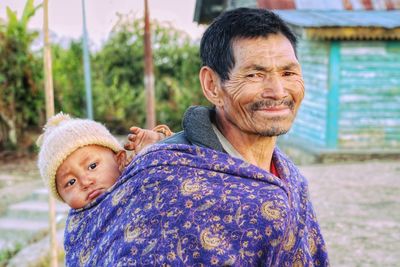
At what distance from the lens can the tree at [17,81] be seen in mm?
10234

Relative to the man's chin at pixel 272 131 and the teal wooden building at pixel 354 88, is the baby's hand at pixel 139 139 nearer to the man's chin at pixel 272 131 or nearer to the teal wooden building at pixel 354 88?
the man's chin at pixel 272 131

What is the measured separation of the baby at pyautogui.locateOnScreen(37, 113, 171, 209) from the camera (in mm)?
1866

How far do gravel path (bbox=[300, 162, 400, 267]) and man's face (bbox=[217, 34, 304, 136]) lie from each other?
3.53 metres

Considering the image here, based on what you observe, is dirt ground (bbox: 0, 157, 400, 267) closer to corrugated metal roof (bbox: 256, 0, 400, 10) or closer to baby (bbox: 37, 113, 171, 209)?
corrugated metal roof (bbox: 256, 0, 400, 10)

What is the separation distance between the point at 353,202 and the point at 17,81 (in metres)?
6.07

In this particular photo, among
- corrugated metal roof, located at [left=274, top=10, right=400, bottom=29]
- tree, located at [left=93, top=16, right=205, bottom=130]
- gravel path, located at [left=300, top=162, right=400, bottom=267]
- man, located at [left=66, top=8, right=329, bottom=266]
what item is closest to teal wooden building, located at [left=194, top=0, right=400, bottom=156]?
corrugated metal roof, located at [left=274, top=10, right=400, bottom=29]

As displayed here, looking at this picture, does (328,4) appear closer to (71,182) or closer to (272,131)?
(272,131)

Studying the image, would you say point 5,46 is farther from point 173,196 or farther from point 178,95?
point 173,196

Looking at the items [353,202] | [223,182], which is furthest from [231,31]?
[353,202]

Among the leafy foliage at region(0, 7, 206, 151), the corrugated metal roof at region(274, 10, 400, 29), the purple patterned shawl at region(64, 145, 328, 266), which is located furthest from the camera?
the leafy foliage at region(0, 7, 206, 151)

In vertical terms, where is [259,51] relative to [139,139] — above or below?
above

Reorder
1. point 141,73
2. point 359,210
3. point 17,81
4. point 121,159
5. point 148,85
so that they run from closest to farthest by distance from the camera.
→ 1. point 121,159
2. point 148,85
3. point 359,210
4. point 17,81
5. point 141,73

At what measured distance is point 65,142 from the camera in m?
1.88

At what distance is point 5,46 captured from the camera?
1021 cm
